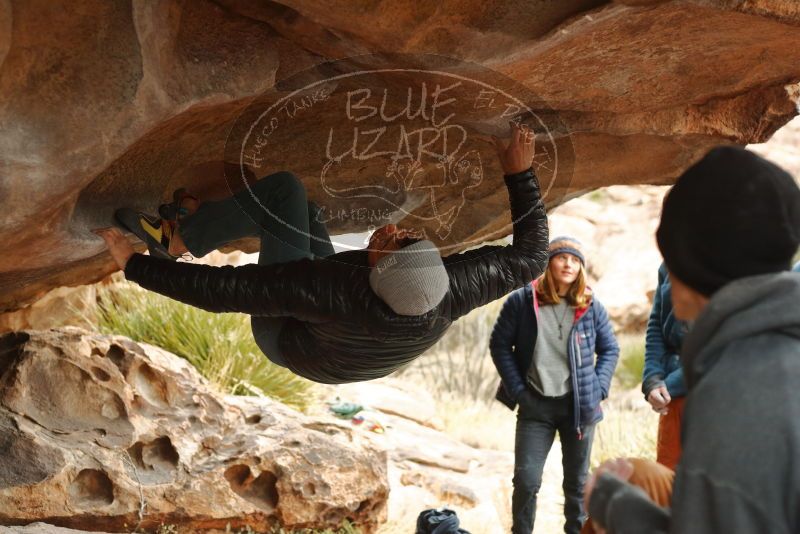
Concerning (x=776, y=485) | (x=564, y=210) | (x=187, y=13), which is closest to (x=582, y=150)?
(x=187, y=13)

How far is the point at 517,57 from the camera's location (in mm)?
3111

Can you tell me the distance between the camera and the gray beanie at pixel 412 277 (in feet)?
9.80

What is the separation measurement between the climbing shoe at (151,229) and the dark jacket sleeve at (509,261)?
44.7 inches

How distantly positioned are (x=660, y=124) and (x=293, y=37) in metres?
1.63

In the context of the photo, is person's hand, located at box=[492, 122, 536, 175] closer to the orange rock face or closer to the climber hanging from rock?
the climber hanging from rock

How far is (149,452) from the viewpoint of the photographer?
4.98m

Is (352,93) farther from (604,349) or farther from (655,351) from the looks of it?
(604,349)

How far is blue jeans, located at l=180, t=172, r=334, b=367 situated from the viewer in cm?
344

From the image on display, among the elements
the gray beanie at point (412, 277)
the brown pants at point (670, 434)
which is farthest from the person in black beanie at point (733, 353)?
the brown pants at point (670, 434)

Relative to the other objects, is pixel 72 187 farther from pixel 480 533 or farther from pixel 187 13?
pixel 480 533

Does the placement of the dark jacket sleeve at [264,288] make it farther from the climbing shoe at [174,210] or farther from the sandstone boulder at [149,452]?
the sandstone boulder at [149,452]

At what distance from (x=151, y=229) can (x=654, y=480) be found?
2348 millimetres

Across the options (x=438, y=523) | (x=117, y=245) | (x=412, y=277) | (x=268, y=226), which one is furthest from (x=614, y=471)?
(x=438, y=523)

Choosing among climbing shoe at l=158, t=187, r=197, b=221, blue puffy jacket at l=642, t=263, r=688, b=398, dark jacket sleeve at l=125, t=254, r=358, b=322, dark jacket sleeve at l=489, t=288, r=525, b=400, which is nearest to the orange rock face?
climbing shoe at l=158, t=187, r=197, b=221
